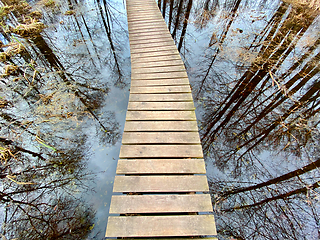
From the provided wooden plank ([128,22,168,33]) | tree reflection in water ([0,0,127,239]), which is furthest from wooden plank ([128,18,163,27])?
tree reflection in water ([0,0,127,239])

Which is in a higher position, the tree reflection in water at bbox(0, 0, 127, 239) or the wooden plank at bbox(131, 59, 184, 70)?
the wooden plank at bbox(131, 59, 184, 70)

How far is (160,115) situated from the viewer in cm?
249

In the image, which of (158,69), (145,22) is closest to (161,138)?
(158,69)

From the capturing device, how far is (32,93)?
3.12 meters

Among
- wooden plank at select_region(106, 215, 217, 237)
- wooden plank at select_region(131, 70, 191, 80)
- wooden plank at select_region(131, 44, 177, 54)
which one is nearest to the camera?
wooden plank at select_region(106, 215, 217, 237)

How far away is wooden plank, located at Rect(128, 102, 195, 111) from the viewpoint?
102 inches

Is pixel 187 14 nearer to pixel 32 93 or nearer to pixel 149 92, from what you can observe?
pixel 149 92

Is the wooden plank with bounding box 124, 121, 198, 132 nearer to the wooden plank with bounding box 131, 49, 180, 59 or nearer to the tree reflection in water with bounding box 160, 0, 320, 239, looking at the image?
the tree reflection in water with bounding box 160, 0, 320, 239

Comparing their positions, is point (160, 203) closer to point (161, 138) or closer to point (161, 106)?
point (161, 138)

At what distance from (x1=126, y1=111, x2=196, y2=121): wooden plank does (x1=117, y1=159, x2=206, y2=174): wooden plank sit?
740mm

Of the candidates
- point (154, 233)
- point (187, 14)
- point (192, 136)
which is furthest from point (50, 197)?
point (187, 14)

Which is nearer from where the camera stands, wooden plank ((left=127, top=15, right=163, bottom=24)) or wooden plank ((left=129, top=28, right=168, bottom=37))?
wooden plank ((left=129, top=28, right=168, bottom=37))

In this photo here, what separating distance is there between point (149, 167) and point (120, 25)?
18.9 feet

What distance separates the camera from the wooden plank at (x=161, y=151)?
206 cm
